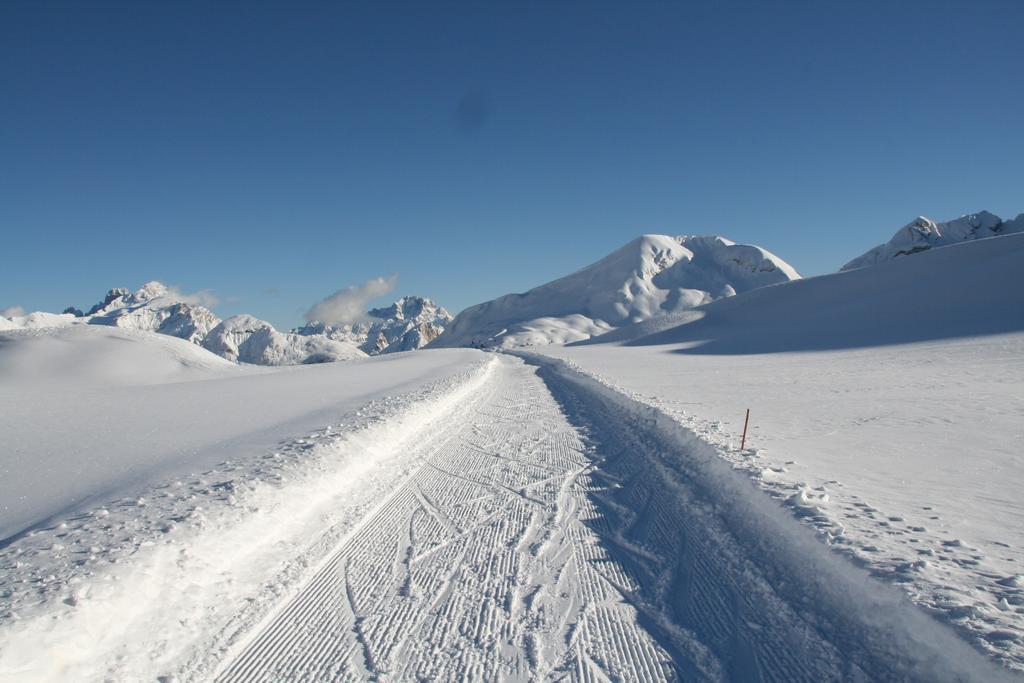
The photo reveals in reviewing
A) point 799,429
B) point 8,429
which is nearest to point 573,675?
point 799,429

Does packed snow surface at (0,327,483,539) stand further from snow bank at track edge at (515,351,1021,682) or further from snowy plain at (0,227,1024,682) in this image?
snow bank at track edge at (515,351,1021,682)

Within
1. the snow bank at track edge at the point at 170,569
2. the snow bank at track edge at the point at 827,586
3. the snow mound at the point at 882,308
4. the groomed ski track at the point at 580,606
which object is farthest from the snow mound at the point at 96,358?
the snow mound at the point at 882,308

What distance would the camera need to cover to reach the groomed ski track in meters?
3.49

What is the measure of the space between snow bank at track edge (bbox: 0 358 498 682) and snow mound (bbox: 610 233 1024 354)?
39301mm

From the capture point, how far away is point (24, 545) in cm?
463

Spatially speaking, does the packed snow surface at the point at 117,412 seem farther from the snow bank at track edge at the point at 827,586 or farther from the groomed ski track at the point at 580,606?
the snow bank at track edge at the point at 827,586

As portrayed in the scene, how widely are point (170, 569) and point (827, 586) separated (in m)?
5.55

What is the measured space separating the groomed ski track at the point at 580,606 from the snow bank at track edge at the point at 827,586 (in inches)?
0.6

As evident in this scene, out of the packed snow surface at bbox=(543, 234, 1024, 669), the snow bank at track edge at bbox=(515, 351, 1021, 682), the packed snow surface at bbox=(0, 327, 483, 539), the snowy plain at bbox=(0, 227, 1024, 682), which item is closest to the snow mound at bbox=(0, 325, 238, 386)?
the packed snow surface at bbox=(0, 327, 483, 539)

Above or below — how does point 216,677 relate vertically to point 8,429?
below

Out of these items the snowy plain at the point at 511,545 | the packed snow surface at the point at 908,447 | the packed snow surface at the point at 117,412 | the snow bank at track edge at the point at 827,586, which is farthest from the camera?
the packed snow surface at the point at 117,412

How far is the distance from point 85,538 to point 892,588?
6.89 meters

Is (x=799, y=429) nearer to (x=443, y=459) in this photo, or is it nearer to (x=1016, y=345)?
(x=443, y=459)

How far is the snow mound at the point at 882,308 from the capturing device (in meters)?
36.4
